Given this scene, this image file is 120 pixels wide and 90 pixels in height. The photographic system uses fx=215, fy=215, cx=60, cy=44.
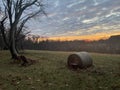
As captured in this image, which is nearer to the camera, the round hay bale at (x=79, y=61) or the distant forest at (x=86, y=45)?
the round hay bale at (x=79, y=61)

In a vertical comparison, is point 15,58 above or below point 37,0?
below

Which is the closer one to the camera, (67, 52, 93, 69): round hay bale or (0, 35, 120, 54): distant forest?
(67, 52, 93, 69): round hay bale

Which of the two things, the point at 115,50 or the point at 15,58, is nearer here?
the point at 15,58

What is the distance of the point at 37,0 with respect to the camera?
25.6 meters

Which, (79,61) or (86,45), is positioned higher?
(86,45)

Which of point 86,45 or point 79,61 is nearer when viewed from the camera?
point 79,61

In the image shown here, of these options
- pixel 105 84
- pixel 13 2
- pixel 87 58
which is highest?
pixel 13 2

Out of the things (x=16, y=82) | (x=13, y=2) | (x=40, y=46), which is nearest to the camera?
(x=16, y=82)

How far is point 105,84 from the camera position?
34.5 ft

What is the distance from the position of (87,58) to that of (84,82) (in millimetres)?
4741

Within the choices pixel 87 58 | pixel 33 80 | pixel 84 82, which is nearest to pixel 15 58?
pixel 87 58

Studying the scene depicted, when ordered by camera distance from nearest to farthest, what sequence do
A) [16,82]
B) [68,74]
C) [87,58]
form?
[16,82], [68,74], [87,58]

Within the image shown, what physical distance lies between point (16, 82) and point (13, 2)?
1529 centimetres

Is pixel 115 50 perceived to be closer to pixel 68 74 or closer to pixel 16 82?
pixel 68 74
